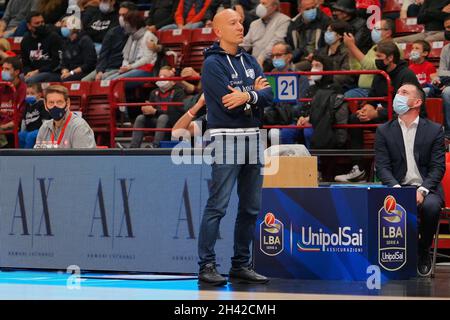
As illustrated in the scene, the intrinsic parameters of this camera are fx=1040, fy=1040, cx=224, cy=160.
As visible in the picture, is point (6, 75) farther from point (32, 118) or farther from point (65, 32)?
point (65, 32)

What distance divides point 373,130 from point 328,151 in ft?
3.12

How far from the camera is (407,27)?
15.2m

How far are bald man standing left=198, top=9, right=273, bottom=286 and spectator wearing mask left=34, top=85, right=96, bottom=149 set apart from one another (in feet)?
7.68

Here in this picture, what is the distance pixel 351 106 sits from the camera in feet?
44.0

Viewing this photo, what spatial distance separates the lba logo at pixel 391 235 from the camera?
359 inches

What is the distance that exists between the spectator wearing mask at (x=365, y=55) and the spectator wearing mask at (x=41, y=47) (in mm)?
6365

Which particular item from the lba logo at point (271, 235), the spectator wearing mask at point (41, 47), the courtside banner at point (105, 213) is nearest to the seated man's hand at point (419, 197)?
the lba logo at point (271, 235)

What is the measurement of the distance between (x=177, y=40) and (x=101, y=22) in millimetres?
2394

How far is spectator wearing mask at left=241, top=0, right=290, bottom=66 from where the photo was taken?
1573 cm

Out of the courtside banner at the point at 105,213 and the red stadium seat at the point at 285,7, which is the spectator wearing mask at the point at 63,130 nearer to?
the courtside banner at the point at 105,213
